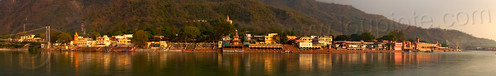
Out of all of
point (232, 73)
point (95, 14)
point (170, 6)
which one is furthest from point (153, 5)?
point (232, 73)

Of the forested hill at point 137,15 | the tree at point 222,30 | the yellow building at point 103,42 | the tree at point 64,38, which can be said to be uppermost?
the forested hill at point 137,15

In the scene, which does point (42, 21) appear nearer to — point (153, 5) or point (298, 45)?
point (153, 5)

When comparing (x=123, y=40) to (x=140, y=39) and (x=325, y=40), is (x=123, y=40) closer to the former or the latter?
(x=140, y=39)

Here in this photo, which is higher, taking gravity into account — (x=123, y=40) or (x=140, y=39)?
(x=140, y=39)

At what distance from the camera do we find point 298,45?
281 feet

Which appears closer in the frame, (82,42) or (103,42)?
(103,42)

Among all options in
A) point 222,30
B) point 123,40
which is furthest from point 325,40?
point 123,40

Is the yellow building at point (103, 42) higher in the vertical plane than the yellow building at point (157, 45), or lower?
higher

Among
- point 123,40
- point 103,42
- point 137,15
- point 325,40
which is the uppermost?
point 137,15

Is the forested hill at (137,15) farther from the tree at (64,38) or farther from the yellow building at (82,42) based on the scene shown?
the yellow building at (82,42)

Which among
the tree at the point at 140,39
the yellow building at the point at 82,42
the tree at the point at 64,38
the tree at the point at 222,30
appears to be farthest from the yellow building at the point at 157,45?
the tree at the point at 64,38

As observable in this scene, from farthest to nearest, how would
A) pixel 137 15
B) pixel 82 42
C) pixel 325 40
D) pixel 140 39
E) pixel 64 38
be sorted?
1. pixel 137 15
2. pixel 64 38
3. pixel 82 42
4. pixel 325 40
5. pixel 140 39

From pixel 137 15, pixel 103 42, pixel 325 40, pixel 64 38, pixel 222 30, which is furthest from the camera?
pixel 137 15

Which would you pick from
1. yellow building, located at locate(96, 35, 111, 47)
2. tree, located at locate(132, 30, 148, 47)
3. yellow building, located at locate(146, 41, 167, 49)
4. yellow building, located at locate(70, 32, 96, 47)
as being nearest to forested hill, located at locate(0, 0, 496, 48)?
yellow building, located at locate(70, 32, 96, 47)
